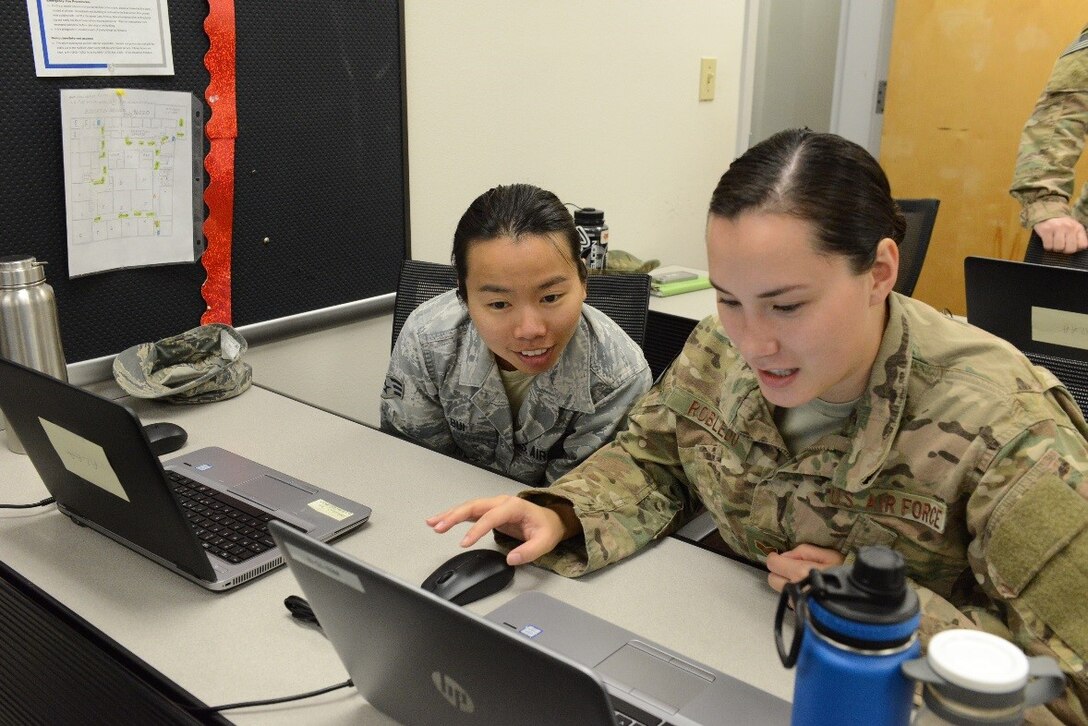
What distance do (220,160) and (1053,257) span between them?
1929mm

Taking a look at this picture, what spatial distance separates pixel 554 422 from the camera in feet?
5.18

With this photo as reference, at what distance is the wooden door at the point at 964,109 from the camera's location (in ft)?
10.4

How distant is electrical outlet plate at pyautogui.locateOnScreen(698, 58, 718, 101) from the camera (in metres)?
3.01

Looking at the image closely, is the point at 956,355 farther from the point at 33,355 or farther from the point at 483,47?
the point at 483,47

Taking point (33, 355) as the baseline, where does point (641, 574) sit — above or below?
below

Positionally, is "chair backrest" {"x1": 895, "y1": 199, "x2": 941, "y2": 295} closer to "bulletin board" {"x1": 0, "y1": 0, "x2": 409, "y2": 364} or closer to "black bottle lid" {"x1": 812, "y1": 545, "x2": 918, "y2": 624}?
"bulletin board" {"x1": 0, "y1": 0, "x2": 409, "y2": 364}

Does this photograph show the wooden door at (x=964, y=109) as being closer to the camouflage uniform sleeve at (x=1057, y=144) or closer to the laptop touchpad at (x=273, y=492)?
the camouflage uniform sleeve at (x=1057, y=144)

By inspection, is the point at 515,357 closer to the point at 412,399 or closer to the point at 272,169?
the point at 412,399

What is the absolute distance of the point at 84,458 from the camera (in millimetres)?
1084

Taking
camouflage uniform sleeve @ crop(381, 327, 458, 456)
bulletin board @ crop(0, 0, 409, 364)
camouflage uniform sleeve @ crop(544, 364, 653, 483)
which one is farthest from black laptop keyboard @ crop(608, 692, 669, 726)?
bulletin board @ crop(0, 0, 409, 364)

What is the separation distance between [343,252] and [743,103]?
1740 millimetres

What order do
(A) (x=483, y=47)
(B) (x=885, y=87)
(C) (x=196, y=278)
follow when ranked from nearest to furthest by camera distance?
(C) (x=196, y=278), (A) (x=483, y=47), (B) (x=885, y=87)

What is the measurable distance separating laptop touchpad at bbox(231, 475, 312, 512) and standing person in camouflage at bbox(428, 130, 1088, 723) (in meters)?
0.26

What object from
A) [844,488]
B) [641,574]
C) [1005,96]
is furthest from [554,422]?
[1005,96]
